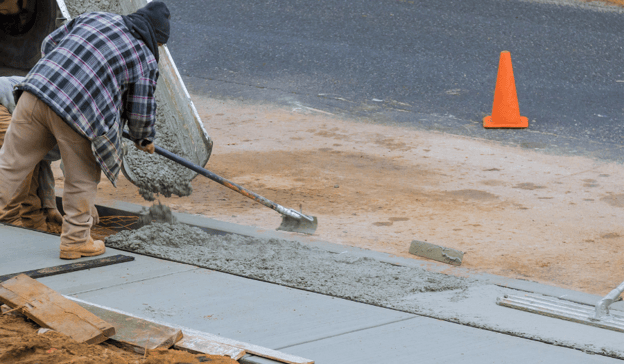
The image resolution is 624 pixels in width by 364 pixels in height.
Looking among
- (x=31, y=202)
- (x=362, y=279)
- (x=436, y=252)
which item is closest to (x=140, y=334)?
(x=362, y=279)

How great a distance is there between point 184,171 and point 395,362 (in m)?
3.22

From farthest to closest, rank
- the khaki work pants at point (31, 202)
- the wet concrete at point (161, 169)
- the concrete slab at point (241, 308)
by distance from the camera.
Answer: the wet concrete at point (161, 169) < the khaki work pants at point (31, 202) < the concrete slab at point (241, 308)

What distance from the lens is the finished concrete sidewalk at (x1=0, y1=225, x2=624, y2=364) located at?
100 inches

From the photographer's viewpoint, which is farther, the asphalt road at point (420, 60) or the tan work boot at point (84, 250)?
the asphalt road at point (420, 60)

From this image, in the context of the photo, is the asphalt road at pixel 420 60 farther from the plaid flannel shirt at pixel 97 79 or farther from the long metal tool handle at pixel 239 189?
the plaid flannel shirt at pixel 97 79

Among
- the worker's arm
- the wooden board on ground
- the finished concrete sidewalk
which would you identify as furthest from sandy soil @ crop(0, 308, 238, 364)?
the worker's arm

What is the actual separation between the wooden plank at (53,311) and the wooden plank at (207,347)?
265mm

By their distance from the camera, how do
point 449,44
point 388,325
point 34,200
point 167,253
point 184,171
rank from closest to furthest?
point 388,325 → point 167,253 → point 34,200 → point 184,171 → point 449,44

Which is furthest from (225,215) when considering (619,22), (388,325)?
(619,22)

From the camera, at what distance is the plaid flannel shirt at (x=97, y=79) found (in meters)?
3.28

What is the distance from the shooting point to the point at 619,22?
33.1 ft

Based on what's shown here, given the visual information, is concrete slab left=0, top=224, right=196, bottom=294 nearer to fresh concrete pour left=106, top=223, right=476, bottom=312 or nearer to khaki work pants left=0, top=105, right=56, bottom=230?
fresh concrete pour left=106, top=223, right=476, bottom=312

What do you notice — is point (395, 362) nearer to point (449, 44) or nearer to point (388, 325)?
point (388, 325)

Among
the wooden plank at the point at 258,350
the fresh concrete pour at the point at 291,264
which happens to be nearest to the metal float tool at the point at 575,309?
the fresh concrete pour at the point at 291,264
